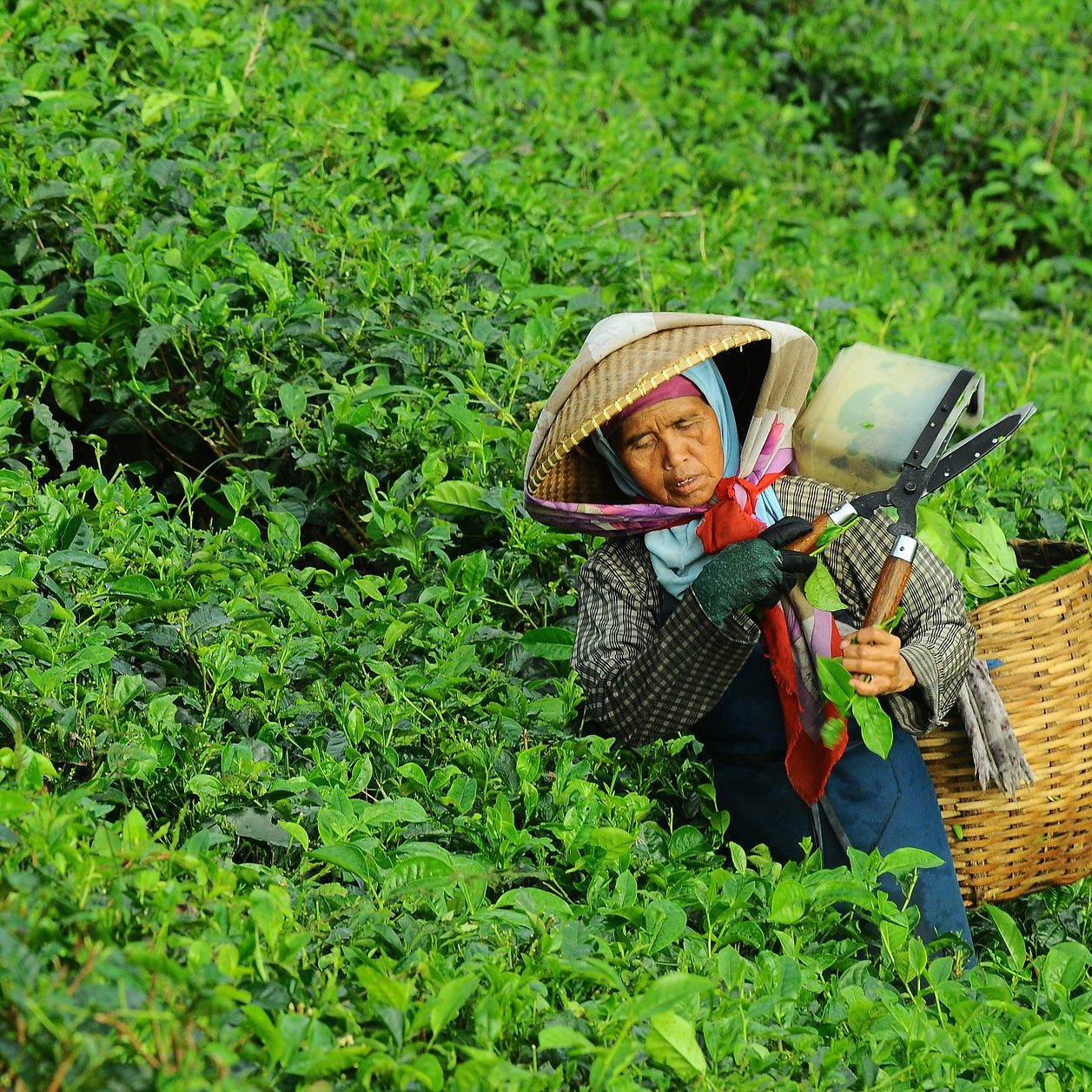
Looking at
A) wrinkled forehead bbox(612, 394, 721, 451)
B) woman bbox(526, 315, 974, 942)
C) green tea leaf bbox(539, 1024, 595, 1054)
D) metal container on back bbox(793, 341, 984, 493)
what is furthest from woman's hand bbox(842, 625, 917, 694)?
green tea leaf bbox(539, 1024, 595, 1054)

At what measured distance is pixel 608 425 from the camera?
2.49m

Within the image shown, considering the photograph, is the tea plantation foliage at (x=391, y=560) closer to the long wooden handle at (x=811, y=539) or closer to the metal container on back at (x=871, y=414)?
the long wooden handle at (x=811, y=539)

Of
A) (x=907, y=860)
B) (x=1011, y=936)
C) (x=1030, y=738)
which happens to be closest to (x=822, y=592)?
(x=907, y=860)

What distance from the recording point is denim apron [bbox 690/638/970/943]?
241 cm

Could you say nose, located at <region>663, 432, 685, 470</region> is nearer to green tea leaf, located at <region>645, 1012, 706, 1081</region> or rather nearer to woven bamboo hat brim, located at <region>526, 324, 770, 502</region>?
woven bamboo hat brim, located at <region>526, 324, 770, 502</region>

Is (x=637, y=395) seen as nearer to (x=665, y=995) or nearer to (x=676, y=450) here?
(x=676, y=450)

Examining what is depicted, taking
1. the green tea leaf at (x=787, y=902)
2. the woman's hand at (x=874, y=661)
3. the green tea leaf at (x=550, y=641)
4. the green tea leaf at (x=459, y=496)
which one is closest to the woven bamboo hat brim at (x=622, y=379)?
the green tea leaf at (x=550, y=641)

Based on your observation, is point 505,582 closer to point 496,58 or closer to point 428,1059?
point 428,1059

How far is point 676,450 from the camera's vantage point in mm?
2428

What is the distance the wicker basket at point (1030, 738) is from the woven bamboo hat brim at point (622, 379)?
701mm

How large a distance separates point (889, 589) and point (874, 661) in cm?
14

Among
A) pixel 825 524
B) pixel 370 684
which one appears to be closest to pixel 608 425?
pixel 825 524

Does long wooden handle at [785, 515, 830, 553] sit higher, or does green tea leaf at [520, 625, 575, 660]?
long wooden handle at [785, 515, 830, 553]

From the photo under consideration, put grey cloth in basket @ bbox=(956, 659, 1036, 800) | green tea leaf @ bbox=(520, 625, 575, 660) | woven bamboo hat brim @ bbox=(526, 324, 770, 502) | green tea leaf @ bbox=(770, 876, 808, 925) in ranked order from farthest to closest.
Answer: green tea leaf @ bbox=(520, 625, 575, 660), grey cloth in basket @ bbox=(956, 659, 1036, 800), woven bamboo hat brim @ bbox=(526, 324, 770, 502), green tea leaf @ bbox=(770, 876, 808, 925)
